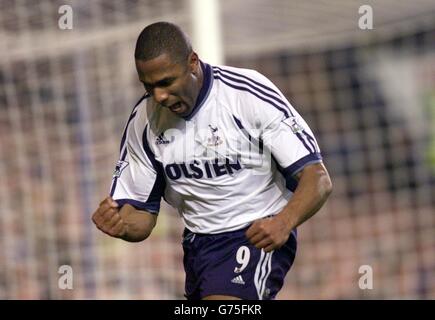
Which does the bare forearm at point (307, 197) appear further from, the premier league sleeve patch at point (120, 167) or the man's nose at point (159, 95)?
the premier league sleeve patch at point (120, 167)

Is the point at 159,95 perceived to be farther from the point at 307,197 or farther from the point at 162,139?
the point at 307,197

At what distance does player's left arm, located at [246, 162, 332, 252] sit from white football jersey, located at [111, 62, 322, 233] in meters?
0.06

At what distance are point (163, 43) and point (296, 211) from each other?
75cm

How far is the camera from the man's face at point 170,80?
3.89 m

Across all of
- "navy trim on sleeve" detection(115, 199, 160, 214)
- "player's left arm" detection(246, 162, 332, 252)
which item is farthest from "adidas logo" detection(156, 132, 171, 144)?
"player's left arm" detection(246, 162, 332, 252)

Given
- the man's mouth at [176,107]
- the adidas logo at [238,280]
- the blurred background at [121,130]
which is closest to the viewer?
the man's mouth at [176,107]

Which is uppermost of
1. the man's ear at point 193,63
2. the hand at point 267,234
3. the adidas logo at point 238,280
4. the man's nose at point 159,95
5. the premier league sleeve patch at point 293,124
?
the man's ear at point 193,63

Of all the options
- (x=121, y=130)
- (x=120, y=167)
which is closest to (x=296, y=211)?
(x=120, y=167)

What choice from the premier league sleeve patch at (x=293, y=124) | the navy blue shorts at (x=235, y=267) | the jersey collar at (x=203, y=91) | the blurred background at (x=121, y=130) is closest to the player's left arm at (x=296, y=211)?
the premier league sleeve patch at (x=293, y=124)

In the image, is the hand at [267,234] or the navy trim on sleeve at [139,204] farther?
the navy trim on sleeve at [139,204]

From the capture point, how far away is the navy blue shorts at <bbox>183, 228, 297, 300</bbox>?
4.11 metres

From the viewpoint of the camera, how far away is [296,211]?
3.86m

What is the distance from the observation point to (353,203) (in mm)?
8914

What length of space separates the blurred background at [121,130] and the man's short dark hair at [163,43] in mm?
1382
